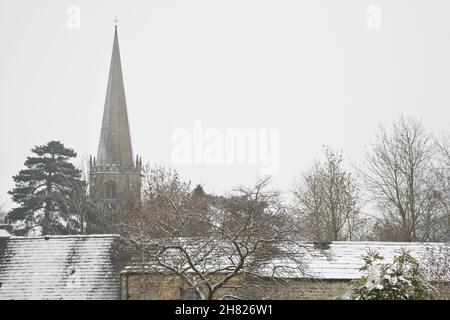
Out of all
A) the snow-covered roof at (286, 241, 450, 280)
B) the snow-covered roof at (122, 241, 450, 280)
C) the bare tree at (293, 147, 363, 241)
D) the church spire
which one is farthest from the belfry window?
the snow-covered roof at (286, 241, 450, 280)

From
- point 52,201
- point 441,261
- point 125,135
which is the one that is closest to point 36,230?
point 52,201

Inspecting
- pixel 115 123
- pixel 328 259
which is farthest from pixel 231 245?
pixel 115 123

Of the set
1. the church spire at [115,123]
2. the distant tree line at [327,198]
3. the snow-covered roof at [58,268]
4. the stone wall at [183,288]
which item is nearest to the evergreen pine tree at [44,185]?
the distant tree line at [327,198]

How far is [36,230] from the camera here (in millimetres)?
35781

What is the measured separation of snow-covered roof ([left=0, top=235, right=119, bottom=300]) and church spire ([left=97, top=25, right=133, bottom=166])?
103ft

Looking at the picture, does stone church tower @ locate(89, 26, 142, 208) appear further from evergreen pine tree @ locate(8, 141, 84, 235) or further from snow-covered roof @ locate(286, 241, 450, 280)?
snow-covered roof @ locate(286, 241, 450, 280)

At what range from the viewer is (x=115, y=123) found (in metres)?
50.1

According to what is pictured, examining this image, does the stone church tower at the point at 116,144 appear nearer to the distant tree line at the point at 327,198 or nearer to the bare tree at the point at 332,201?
the distant tree line at the point at 327,198

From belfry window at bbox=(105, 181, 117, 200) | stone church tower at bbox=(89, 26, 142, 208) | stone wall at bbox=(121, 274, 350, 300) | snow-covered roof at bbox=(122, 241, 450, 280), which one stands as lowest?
stone wall at bbox=(121, 274, 350, 300)

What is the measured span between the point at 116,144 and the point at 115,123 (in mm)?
1826

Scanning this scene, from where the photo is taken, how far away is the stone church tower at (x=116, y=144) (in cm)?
4853

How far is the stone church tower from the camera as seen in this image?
4853 cm
